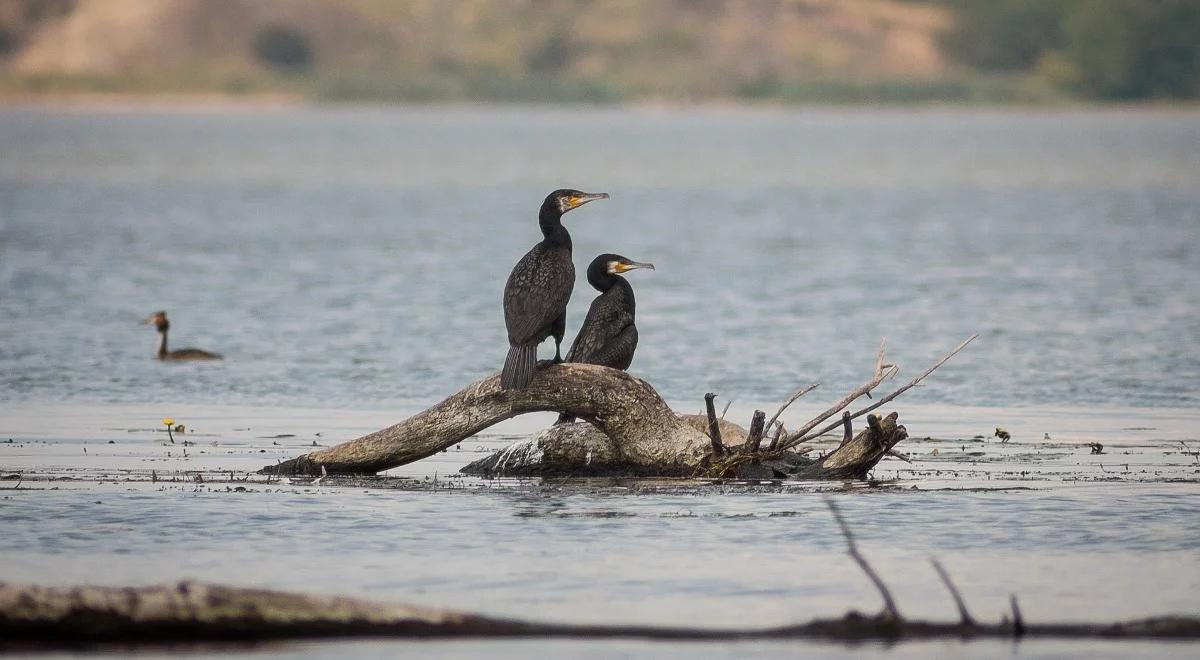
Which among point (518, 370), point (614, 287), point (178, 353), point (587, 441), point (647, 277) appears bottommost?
point (587, 441)

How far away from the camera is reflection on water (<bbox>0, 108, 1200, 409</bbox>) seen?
20859 millimetres

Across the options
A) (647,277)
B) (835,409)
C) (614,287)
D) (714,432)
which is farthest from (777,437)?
(647,277)

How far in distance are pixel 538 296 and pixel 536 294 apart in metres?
0.02

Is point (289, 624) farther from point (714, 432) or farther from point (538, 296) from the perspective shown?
point (714, 432)

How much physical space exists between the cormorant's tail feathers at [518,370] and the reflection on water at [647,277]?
5.38m

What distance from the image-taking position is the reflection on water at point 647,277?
2086 cm

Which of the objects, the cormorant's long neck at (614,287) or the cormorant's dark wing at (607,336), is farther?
the cormorant's long neck at (614,287)

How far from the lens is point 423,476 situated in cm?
1403

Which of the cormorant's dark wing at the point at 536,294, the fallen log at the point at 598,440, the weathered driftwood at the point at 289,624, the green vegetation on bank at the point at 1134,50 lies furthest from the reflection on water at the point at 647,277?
the green vegetation on bank at the point at 1134,50

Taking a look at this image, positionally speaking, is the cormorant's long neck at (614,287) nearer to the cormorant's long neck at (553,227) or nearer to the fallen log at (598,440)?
the cormorant's long neck at (553,227)

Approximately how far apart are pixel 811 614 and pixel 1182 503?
12.0 ft

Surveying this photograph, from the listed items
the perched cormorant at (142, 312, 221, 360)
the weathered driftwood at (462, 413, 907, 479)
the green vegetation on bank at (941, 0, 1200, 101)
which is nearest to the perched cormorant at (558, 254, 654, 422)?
the weathered driftwood at (462, 413, 907, 479)

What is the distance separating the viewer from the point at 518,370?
1304cm

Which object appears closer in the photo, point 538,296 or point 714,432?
point 538,296
